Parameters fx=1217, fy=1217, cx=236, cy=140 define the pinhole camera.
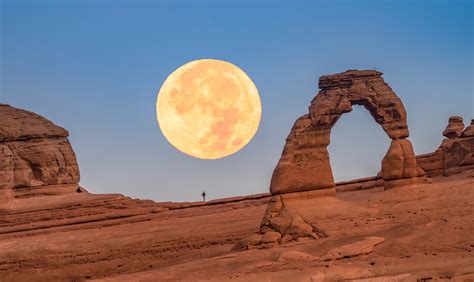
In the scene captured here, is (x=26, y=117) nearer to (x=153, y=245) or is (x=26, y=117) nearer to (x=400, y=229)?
(x=153, y=245)

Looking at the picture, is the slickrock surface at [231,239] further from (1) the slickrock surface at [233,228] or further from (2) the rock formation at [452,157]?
(2) the rock formation at [452,157]

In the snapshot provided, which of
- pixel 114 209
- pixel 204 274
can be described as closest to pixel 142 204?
pixel 114 209

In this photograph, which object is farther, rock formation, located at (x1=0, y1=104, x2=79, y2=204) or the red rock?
rock formation, located at (x1=0, y1=104, x2=79, y2=204)

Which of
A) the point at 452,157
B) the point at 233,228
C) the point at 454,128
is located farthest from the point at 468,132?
the point at 233,228

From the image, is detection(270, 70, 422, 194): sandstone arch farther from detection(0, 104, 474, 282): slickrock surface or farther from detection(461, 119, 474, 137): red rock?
detection(461, 119, 474, 137): red rock

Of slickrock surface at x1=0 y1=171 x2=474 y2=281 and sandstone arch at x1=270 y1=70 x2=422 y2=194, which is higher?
sandstone arch at x1=270 y1=70 x2=422 y2=194

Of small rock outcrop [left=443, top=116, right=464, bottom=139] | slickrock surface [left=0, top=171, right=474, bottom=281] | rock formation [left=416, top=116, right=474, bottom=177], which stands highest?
small rock outcrop [left=443, top=116, right=464, bottom=139]

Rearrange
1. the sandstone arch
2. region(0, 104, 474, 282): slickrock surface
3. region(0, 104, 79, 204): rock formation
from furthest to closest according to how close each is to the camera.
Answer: region(0, 104, 79, 204): rock formation, the sandstone arch, region(0, 104, 474, 282): slickrock surface

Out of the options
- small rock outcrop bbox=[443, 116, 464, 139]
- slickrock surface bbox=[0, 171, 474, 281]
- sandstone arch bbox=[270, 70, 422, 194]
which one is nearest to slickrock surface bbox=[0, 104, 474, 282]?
slickrock surface bbox=[0, 171, 474, 281]
